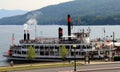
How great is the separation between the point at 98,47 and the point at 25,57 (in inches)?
791

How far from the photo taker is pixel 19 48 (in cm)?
9988

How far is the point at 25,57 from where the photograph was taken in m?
97.8

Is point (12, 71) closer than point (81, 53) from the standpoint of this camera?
Yes

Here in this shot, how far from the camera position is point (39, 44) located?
9681 cm

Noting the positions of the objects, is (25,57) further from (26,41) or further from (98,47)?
(98,47)

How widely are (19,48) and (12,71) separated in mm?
52435

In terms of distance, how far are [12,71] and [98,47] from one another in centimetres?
4822

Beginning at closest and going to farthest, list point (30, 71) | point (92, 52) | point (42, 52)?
1. point (30, 71)
2. point (92, 52)
3. point (42, 52)

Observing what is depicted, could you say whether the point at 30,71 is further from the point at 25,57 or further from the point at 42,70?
the point at 25,57

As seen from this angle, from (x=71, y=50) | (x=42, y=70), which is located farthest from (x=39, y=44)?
(x=42, y=70)

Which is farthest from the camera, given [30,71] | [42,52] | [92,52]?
[42,52]

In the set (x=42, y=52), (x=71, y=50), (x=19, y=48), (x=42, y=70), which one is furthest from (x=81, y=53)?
(x=42, y=70)

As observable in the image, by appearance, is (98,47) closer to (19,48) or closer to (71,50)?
(71,50)

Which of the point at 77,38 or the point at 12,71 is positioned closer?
the point at 12,71
